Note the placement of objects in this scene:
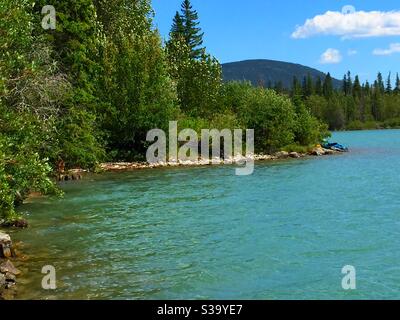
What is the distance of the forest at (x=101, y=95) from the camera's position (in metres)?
18.5

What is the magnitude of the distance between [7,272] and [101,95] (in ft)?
127

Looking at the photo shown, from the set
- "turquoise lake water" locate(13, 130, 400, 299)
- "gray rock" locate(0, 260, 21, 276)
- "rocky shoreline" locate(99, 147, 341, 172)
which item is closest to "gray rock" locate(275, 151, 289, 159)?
"rocky shoreline" locate(99, 147, 341, 172)

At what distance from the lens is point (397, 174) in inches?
1666

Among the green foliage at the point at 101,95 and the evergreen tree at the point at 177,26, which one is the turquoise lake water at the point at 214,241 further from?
the evergreen tree at the point at 177,26

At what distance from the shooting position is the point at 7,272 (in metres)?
14.5

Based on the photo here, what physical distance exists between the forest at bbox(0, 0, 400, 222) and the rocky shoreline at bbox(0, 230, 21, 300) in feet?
3.06

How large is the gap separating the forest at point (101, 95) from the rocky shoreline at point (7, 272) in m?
0.93

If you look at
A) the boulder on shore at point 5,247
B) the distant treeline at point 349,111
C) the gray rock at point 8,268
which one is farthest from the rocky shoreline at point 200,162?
the distant treeline at point 349,111

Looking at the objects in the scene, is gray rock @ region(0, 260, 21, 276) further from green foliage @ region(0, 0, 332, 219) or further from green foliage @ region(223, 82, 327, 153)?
green foliage @ region(223, 82, 327, 153)

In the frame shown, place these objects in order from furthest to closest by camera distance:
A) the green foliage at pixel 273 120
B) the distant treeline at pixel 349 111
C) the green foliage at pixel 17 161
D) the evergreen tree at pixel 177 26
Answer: the distant treeline at pixel 349 111
the evergreen tree at pixel 177 26
the green foliage at pixel 273 120
the green foliage at pixel 17 161

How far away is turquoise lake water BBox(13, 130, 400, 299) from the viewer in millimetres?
13961

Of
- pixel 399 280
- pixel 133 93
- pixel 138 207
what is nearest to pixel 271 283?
pixel 399 280

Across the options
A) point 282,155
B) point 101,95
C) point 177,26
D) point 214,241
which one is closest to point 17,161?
point 214,241
